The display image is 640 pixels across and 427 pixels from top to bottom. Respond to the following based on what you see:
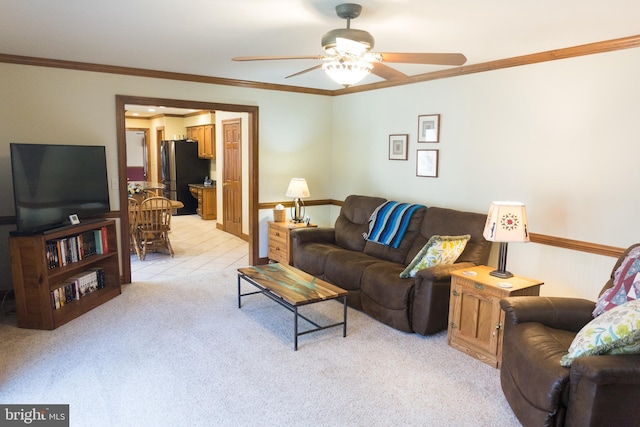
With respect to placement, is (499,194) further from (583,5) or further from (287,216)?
(287,216)

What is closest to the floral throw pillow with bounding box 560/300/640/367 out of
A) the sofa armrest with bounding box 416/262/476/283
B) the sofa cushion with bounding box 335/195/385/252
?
the sofa armrest with bounding box 416/262/476/283

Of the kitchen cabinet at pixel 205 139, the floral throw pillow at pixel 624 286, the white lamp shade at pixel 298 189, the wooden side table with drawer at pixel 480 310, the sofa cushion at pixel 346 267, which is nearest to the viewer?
the floral throw pillow at pixel 624 286

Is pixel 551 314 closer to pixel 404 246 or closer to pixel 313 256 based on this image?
pixel 404 246

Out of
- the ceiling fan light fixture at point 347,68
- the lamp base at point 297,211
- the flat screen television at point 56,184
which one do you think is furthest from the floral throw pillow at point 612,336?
the flat screen television at point 56,184

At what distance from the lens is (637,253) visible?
2.58m

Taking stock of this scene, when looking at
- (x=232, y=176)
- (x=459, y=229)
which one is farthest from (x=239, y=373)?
(x=232, y=176)

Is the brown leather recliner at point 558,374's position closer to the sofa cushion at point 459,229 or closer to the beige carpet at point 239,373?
the beige carpet at point 239,373

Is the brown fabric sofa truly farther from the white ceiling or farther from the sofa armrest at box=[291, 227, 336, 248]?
the white ceiling

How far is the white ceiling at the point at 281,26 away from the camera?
2.58m

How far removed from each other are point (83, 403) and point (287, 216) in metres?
3.66

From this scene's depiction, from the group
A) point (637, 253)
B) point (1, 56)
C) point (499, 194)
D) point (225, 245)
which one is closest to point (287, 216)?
point (225, 245)

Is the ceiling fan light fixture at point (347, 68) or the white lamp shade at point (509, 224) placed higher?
the ceiling fan light fixture at point (347, 68)

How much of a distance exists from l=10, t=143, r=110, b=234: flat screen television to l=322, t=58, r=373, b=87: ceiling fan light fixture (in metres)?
2.73

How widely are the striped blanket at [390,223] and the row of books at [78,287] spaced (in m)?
2.82
